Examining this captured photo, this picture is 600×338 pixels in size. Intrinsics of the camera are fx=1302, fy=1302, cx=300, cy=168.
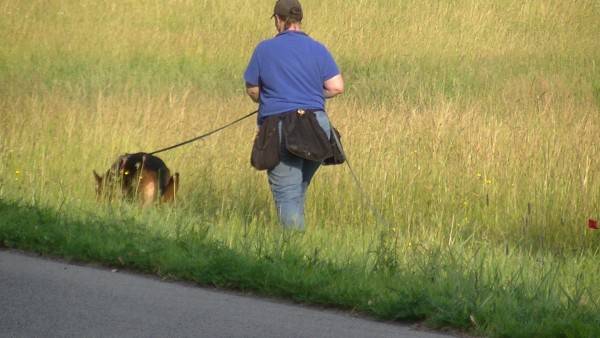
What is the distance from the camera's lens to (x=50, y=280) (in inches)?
303

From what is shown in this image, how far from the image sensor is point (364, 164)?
462 inches

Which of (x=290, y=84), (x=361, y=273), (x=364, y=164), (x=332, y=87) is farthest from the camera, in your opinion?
(x=364, y=164)

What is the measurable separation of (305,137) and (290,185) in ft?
1.39

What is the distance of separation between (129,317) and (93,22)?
18.4 meters

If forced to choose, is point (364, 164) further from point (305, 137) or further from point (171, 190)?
point (305, 137)

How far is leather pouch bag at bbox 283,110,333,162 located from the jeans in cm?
12

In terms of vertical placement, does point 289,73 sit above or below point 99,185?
above

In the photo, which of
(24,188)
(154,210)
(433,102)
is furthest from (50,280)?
(433,102)

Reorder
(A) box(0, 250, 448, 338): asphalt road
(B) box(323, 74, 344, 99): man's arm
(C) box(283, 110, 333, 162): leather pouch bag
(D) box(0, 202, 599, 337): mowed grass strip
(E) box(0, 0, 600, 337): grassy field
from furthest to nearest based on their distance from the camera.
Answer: (B) box(323, 74, 344, 99): man's arm → (C) box(283, 110, 333, 162): leather pouch bag → (E) box(0, 0, 600, 337): grassy field → (D) box(0, 202, 599, 337): mowed grass strip → (A) box(0, 250, 448, 338): asphalt road

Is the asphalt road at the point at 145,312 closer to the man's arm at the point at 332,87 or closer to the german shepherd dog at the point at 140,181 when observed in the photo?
the man's arm at the point at 332,87

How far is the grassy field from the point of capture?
743 centimetres

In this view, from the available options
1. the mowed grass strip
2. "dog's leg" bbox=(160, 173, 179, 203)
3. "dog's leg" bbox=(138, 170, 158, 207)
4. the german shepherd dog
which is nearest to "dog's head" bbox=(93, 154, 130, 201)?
the german shepherd dog

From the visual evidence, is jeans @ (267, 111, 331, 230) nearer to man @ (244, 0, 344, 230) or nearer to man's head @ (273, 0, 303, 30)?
man @ (244, 0, 344, 230)

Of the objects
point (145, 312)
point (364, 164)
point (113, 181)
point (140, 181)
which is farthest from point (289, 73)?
point (364, 164)
